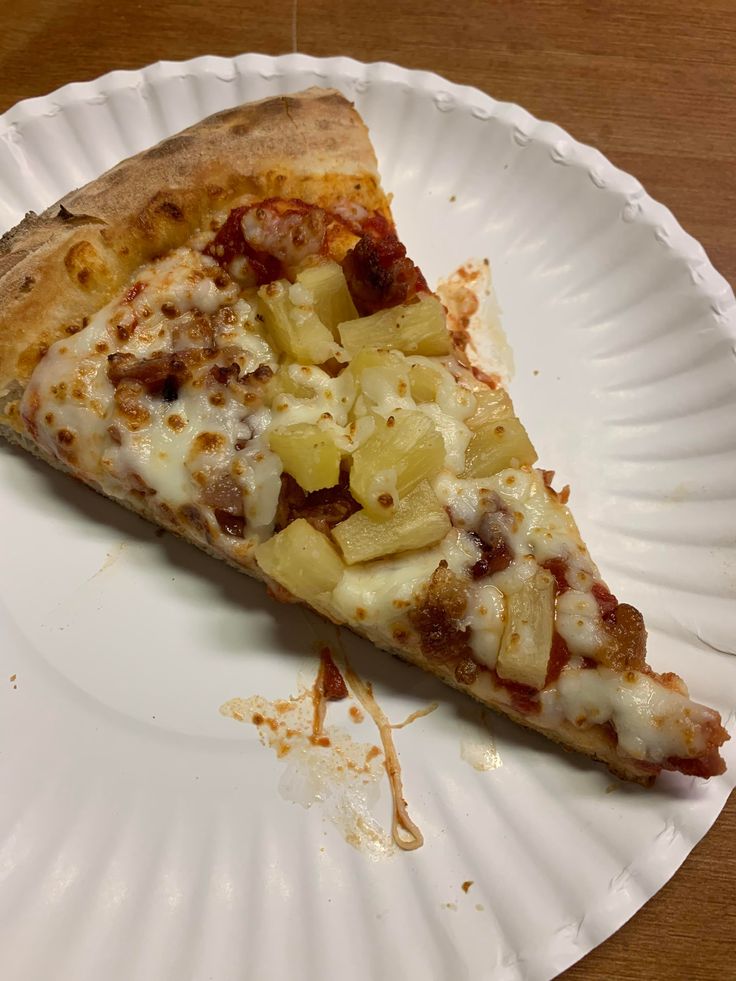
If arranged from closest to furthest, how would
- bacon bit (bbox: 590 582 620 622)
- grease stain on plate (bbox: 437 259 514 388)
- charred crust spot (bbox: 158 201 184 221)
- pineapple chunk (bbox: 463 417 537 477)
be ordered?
bacon bit (bbox: 590 582 620 622), pineapple chunk (bbox: 463 417 537 477), charred crust spot (bbox: 158 201 184 221), grease stain on plate (bbox: 437 259 514 388)

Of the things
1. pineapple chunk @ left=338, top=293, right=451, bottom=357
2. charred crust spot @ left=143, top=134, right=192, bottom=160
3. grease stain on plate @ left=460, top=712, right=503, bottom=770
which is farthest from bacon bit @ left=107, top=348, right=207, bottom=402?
grease stain on plate @ left=460, top=712, right=503, bottom=770

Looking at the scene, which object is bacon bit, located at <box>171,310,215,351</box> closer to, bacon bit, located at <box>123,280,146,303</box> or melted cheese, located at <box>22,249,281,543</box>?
melted cheese, located at <box>22,249,281,543</box>

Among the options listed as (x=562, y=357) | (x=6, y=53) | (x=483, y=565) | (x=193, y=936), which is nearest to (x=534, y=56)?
(x=562, y=357)

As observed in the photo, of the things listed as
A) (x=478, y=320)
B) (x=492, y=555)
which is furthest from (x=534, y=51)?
(x=492, y=555)

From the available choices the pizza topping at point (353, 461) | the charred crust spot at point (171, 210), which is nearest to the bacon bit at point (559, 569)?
the pizza topping at point (353, 461)

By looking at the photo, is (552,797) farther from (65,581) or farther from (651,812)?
(65,581)

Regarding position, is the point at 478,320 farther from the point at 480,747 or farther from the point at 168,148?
the point at 480,747
